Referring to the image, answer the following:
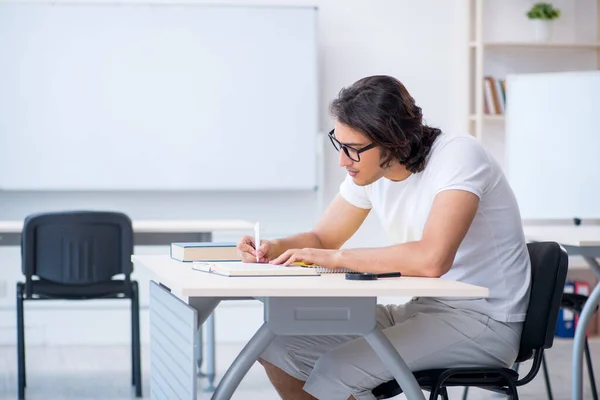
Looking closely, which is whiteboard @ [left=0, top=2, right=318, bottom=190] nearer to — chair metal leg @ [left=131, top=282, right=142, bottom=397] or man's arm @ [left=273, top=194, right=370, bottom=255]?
chair metal leg @ [left=131, top=282, right=142, bottom=397]

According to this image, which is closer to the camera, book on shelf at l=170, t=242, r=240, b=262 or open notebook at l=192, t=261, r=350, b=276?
open notebook at l=192, t=261, r=350, b=276

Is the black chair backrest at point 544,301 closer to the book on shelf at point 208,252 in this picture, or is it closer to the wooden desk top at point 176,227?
the book on shelf at point 208,252

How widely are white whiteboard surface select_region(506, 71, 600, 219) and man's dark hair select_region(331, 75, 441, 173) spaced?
7.79 feet

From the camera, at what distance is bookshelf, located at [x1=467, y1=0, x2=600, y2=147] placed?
5340mm

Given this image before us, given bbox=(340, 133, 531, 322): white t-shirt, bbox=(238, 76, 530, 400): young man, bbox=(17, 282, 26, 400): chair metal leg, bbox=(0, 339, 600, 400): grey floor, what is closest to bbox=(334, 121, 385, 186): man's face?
bbox=(238, 76, 530, 400): young man

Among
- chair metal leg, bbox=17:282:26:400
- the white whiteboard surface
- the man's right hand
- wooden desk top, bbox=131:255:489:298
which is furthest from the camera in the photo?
the white whiteboard surface

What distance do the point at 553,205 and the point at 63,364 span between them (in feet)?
8.48

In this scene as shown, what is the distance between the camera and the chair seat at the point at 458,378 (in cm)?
195

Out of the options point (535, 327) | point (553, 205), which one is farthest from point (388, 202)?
point (553, 205)

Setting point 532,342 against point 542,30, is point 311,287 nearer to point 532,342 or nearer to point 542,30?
point 532,342

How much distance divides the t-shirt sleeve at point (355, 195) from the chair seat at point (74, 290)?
62.1 inches

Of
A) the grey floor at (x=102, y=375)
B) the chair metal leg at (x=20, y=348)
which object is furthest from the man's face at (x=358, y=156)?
the chair metal leg at (x=20, y=348)

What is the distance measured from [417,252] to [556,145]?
2740mm

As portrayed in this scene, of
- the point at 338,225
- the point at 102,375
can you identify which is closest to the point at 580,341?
the point at 338,225
